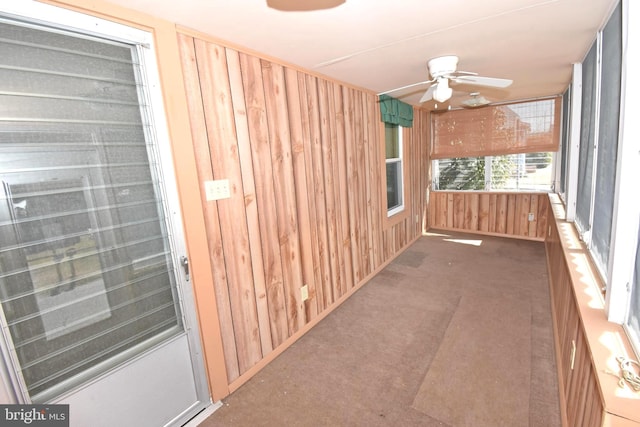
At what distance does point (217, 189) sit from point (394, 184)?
3010 mm

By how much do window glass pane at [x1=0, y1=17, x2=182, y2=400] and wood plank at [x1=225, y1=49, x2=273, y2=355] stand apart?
53 cm

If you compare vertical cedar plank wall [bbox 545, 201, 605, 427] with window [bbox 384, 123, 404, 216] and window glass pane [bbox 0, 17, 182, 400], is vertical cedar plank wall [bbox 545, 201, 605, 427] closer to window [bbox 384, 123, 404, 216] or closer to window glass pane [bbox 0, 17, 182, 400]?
window glass pane [bbox 0, 17, 182, 400]

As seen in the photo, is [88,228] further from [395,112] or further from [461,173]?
[461,173]

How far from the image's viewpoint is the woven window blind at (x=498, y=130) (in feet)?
13.8

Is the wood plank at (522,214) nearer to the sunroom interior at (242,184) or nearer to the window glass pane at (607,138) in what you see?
the sunroom interior at (242,184)

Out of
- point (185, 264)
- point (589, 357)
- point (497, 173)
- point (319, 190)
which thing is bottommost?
point (589, 357)

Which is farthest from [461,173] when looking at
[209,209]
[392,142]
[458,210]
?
[209,209]

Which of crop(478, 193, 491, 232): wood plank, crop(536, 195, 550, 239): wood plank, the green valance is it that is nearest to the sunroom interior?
the green valance

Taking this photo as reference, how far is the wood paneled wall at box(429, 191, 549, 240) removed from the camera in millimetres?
4539

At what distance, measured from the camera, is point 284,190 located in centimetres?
225

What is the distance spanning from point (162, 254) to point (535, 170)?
5.15m

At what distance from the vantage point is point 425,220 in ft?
17.3

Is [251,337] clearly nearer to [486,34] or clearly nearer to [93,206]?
[93,206]

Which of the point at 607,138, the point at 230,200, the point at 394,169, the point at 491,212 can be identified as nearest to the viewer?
the point at 607,138
